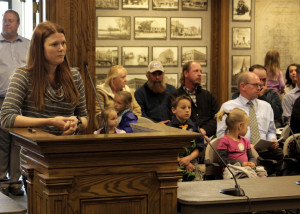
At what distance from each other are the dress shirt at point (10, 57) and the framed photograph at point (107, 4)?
8.67ft

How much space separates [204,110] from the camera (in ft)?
22.0

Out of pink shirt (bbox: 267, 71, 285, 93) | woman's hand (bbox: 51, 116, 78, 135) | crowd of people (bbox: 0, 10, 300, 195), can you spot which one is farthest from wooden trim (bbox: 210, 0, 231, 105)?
woman's hand (bbox: 51, 116, 78, 135)

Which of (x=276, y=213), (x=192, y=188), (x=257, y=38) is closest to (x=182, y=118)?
(x=276, y=213)

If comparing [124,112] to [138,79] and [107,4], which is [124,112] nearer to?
[138,79]

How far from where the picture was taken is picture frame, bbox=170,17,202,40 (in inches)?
376

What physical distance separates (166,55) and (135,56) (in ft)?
1.71

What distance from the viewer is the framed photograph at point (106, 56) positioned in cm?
919

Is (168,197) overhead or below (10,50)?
below

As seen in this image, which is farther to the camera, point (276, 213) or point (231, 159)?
point (276, 213)

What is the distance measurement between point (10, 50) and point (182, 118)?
96.3 inches

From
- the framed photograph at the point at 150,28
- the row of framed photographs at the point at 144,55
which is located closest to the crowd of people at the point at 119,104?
the row of framed photographs at the point at 144,55

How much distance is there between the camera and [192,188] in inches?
139

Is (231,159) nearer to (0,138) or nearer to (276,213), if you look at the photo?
(276,213)

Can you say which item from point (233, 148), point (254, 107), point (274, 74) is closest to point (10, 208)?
point (233, 148)
